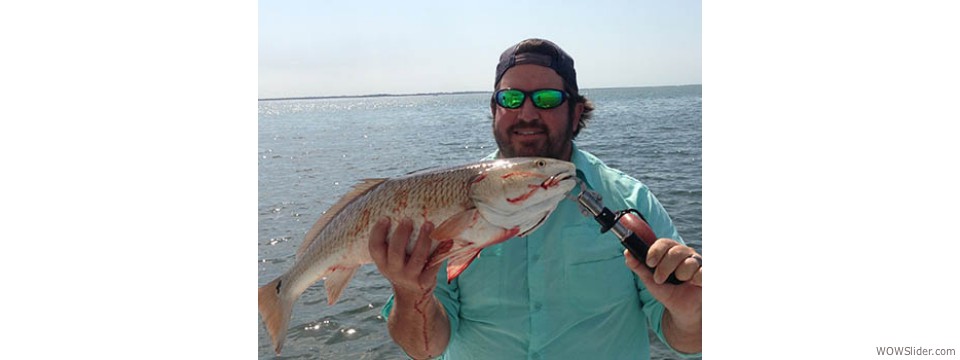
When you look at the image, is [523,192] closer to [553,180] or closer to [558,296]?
[553,180]

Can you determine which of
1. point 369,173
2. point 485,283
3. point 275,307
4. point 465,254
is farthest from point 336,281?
point 369,173

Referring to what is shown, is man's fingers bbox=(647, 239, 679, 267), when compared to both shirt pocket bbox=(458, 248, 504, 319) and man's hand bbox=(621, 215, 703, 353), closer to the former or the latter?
man's hand bbox=(621, 215, 703, 353)

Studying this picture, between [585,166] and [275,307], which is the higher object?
[585,166]

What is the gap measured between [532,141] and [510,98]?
6.9 inches

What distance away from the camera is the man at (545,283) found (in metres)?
2.11

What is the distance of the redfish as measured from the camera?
1.54 meters

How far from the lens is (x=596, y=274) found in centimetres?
214

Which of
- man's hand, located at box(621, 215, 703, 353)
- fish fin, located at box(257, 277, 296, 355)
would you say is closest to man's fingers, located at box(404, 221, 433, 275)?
fish fin, located at box(257, 277, 296, 355)

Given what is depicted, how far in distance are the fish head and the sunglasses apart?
1.97ft
